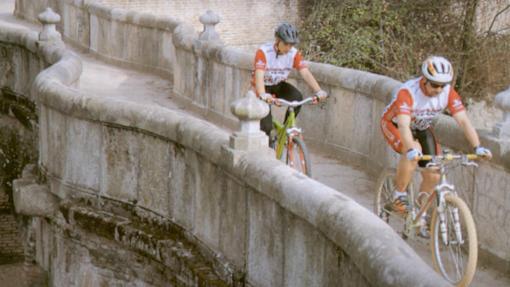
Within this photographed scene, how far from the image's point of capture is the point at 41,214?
11719mm

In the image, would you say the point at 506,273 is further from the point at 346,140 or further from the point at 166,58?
the point at 166,58

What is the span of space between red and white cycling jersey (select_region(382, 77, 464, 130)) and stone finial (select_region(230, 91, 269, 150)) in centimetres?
103

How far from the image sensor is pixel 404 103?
27.5 feet

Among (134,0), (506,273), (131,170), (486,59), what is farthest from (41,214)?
(134,0)

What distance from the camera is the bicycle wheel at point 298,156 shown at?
10.2 meters

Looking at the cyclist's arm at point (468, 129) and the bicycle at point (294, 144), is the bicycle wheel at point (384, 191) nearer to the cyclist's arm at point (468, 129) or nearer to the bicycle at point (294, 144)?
the bicycle at point (294, 144)

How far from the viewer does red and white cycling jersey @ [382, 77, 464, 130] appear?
841cm

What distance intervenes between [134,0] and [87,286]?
52.3 feet

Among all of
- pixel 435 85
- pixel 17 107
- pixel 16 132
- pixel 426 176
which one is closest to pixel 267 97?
pixel 426 176

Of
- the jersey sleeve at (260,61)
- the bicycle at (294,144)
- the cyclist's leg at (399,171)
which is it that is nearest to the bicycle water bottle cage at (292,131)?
the bicycle at (294,144)

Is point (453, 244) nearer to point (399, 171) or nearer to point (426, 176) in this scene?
point (426, 176)

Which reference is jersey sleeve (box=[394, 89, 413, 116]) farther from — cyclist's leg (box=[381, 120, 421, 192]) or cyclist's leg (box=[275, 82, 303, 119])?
cyclist's leg (box=[275, 82, 303, 119])

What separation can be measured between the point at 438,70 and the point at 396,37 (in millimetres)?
18765

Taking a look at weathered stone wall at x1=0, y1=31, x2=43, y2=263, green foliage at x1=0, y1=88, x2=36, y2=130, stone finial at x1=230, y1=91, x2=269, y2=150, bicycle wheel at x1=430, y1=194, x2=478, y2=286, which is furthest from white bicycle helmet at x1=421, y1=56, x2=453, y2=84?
green foliage at x1=0, y1=88, x2=36, y2=130
